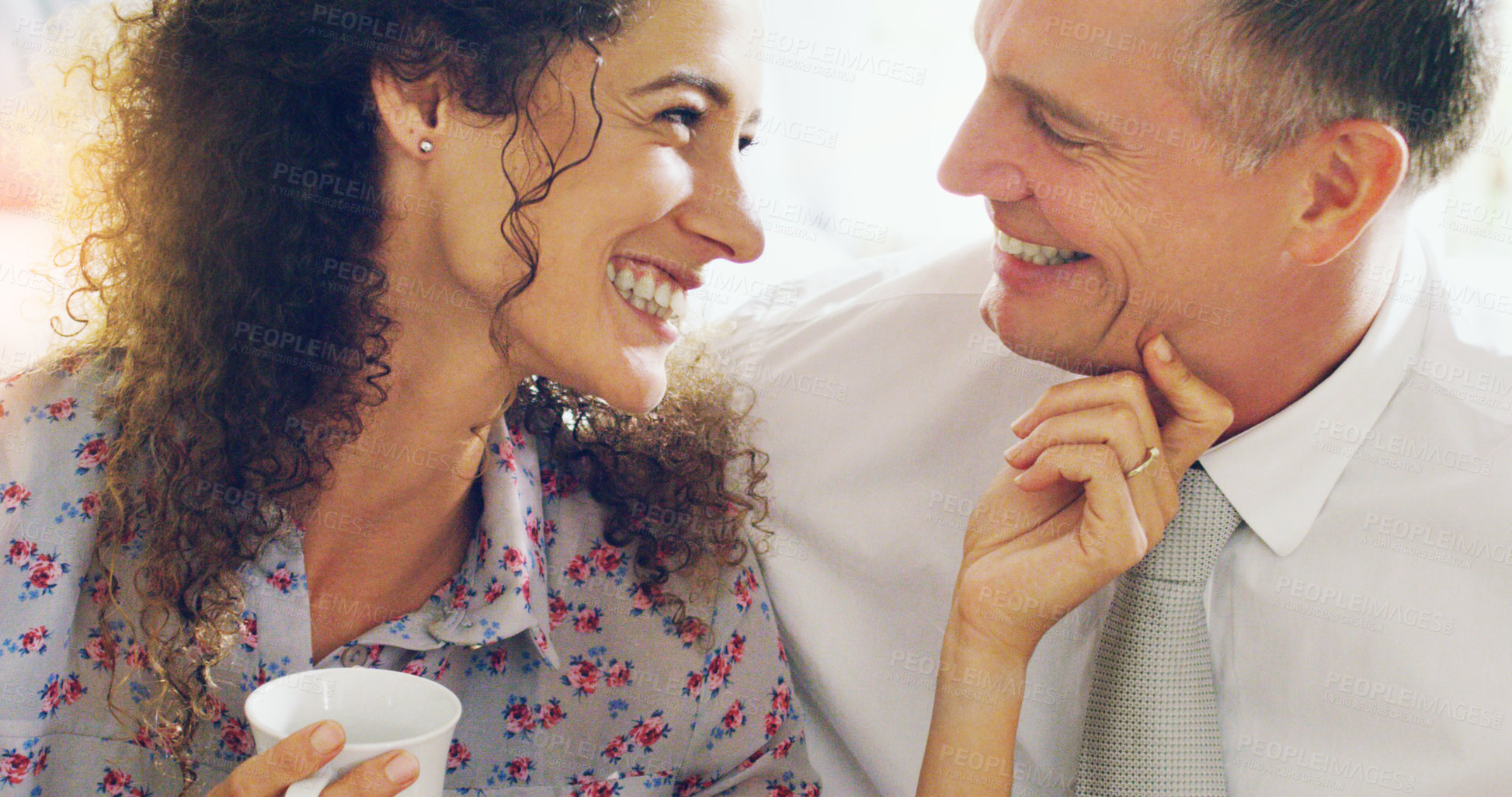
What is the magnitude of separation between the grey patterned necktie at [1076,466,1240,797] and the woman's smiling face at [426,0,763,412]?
1.64 ft

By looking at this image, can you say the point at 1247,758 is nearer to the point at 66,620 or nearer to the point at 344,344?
the point at 344,344

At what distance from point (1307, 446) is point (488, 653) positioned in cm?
82

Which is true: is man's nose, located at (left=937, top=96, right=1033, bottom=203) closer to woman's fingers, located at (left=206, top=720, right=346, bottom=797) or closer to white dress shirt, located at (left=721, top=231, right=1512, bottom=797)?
white dress shirt, located at (left=721, top=231, right=1512, bottom=797)

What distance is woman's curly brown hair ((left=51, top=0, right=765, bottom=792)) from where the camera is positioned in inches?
39.5

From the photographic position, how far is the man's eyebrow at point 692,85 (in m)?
1.04

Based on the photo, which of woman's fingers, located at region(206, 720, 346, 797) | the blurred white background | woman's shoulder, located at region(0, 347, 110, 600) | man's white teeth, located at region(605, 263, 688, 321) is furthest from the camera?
the blurred white background

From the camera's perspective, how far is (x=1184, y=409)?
1146mm

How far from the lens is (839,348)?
1.41m

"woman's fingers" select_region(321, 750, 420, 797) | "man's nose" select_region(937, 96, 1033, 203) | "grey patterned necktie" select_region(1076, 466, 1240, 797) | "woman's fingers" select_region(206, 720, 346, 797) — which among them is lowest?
"grey patterned necktie" select_region(1076, 466, 1240, 797)

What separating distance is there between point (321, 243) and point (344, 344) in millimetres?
94

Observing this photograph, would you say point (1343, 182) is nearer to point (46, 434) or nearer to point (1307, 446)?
point (1307, 446)

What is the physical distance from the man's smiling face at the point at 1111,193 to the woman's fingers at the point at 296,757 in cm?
73

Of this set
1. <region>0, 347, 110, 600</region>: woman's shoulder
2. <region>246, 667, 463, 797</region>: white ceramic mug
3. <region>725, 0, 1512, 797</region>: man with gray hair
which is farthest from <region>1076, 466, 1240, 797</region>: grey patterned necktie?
<region>0, 347, 110, 600</region>: woman's shoulder

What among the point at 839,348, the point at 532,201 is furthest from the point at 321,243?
the point at 839,348
